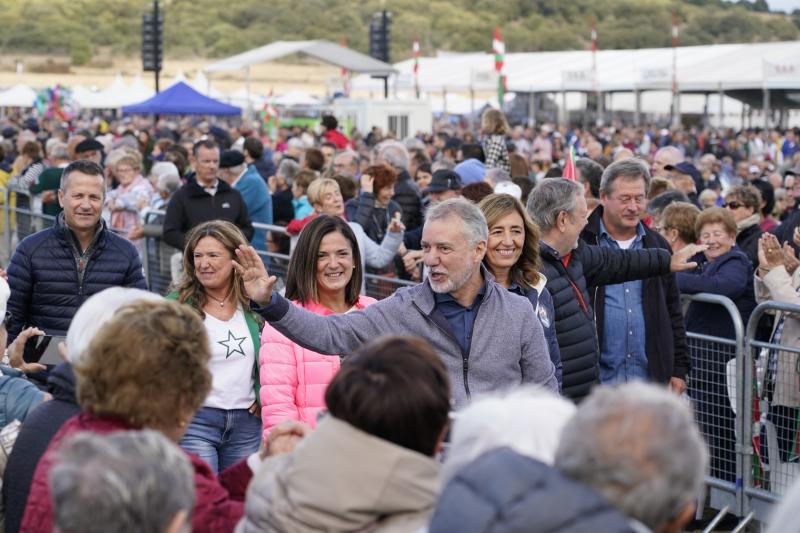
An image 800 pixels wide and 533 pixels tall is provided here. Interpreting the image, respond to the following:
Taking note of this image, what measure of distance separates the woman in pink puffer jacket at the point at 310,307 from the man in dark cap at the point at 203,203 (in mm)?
3775

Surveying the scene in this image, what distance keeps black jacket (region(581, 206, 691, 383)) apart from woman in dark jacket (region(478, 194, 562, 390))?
0.89 m

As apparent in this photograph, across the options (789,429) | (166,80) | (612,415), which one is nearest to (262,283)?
(612,415)

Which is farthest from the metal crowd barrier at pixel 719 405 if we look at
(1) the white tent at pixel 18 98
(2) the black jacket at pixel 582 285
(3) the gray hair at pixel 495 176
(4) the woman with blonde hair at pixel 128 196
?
(1) the white tent at pixel 18 98

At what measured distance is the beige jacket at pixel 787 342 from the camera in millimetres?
6199

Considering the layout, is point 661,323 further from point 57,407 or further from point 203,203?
point 203,203

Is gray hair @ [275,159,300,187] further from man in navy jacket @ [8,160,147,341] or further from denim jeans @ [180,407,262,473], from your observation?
denim jeans @ [180,407,262,473]

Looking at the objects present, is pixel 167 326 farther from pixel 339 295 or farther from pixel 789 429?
pixel 789 429

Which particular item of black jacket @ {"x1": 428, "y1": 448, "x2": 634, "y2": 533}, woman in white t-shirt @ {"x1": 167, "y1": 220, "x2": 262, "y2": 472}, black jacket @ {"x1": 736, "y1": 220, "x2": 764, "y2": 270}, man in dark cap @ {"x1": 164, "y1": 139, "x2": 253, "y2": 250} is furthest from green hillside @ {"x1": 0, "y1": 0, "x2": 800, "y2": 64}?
black jacket @ {"x1": 428, "y1": 448, "x2": 634, "y2": 533}

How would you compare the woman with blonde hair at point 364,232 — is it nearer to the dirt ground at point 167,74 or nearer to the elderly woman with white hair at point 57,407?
the elderly woman with white hair at point 57,407

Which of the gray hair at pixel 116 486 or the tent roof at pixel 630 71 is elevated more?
the tent roof at pixel 630 71

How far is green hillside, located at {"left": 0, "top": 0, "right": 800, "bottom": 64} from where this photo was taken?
94438 millimetres

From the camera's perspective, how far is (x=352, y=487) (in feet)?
8.89

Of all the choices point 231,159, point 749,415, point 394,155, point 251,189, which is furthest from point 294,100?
point 749,415

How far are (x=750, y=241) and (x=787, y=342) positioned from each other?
238 cm
